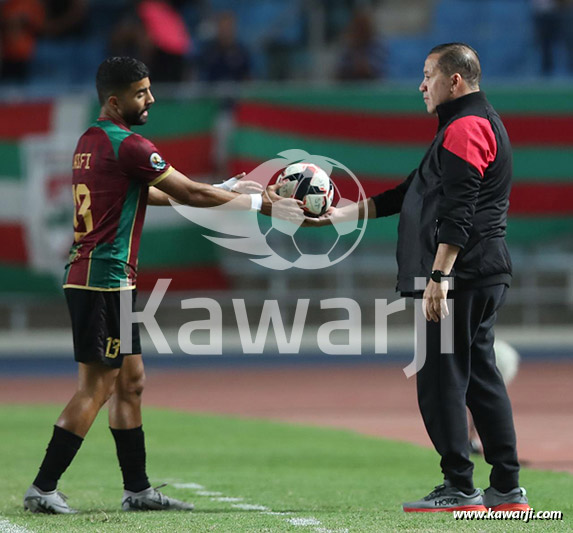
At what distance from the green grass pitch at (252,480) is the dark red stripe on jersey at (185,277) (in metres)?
5.51

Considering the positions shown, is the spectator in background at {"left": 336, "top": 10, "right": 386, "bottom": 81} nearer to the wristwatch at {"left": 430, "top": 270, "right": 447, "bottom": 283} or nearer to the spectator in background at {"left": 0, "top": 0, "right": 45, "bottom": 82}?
the spectator in background at {"left": 0, "top": 0, "right": 45, "bottom": 82}

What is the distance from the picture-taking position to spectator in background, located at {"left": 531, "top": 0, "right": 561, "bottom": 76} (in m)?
20.6

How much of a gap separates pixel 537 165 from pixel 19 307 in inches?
332

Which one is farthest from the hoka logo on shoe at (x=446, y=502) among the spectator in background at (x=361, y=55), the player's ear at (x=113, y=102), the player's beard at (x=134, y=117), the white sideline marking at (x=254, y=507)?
the spectator in background at (x=361, y=55)

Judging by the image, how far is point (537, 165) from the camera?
18.5 meters

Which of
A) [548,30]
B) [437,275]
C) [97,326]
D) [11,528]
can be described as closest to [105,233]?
[97,326]

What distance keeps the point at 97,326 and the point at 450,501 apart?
2.09 meters

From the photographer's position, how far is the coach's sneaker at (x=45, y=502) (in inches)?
257

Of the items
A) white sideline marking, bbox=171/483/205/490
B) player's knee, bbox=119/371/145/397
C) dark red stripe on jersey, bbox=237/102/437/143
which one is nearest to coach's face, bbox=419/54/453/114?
player's knee, bbox=119/371/145/397

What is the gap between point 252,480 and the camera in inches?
324

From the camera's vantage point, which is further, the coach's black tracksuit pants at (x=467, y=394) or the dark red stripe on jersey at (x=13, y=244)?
the dark red stripe on jersey at (x=13, y=244)

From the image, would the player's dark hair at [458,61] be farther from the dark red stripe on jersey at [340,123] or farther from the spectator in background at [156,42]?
the spectator in background at [156,42]

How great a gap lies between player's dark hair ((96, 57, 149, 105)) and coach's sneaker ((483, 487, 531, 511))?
9.61ft

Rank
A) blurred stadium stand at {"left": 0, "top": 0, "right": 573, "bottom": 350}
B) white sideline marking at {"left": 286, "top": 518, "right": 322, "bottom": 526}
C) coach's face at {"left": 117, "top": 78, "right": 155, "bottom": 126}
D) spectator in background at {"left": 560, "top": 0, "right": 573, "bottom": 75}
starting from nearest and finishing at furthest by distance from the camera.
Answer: white sideline marking at {"left": 286, "top": 518, "right": 322, "bottom": 526}, coach's face at {"left": 117, "top": 78, "right": 155, "bottom": 126}, blurred stadium stand at {"left": 0, "top": 0, "right": 573, "bottom": 350}, spectator in background at {"left": 560, "top": 0, "right": 573, "bottom": 75}
